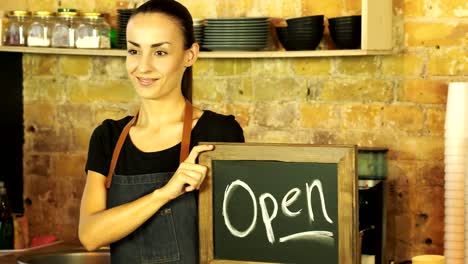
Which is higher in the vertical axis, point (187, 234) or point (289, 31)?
point (289, 31)

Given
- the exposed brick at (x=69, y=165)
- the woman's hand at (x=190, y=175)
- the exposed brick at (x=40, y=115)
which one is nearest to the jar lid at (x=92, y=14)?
the exposed brick at (x=40, y=115)

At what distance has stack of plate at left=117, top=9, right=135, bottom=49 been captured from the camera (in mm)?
3498

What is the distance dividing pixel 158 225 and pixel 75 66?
1711 millimetres

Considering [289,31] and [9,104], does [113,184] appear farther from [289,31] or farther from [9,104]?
[9,104]

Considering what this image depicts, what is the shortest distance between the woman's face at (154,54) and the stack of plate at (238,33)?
3.53 ft

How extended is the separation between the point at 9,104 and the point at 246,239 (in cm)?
201

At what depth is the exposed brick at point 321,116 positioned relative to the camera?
334 cm

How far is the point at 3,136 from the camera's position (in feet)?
12.5

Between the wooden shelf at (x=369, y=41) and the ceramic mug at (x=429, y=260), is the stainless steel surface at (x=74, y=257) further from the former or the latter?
the ceramic mug at (x=429, y=260)

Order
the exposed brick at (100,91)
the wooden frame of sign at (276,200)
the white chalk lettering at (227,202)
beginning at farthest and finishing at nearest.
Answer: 1. the exposed brick at (100,91)
2. the white chalk lettering at (227,202)
3. the wooden frame of sign at (276,200)

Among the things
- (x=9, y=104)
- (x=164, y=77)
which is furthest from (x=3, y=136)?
(x=164, y=77)

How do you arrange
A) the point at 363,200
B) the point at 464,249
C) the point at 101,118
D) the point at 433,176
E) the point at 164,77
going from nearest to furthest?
the point at 164,77
the point at 464,249
the point at 363,200
the point at 433,176
the point at 101,118

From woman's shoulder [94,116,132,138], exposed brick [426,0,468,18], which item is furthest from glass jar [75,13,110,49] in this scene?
woman's shoulder [94,116,132,138]

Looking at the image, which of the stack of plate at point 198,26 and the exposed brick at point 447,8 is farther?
the stack of plate at point 198,26
